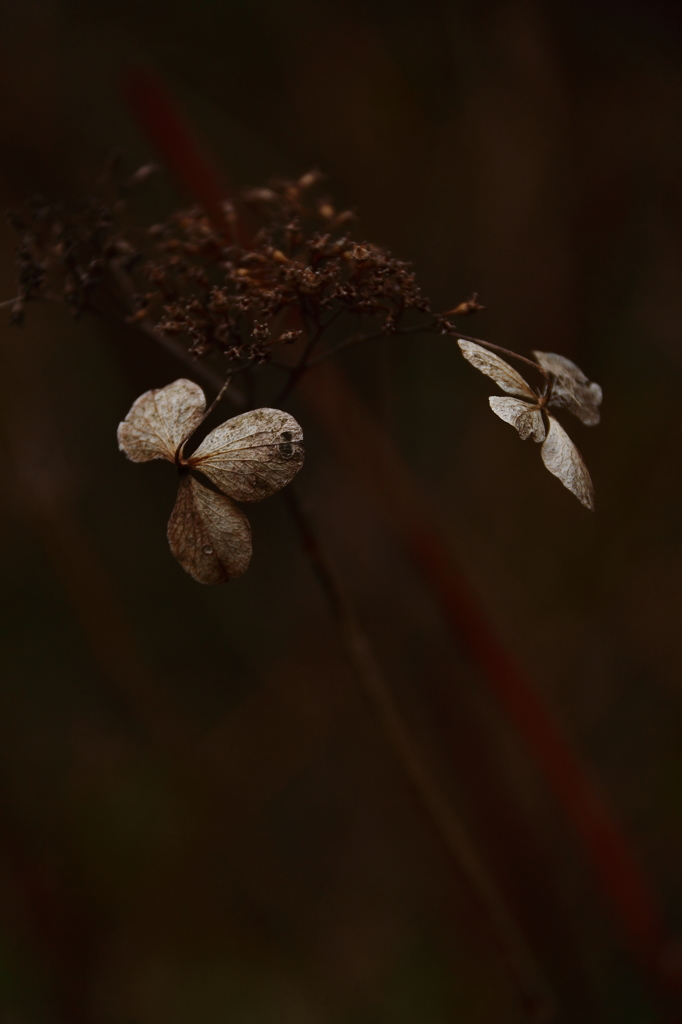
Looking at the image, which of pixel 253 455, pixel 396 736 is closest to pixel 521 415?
pixel 253 455

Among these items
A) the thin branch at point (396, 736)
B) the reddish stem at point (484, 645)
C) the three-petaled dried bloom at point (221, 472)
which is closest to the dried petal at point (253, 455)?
the three-petaled dried bloom at point (221, 472)

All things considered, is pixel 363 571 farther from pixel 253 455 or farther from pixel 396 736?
pixel 253 455

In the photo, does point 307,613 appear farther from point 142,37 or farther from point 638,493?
point 142,37

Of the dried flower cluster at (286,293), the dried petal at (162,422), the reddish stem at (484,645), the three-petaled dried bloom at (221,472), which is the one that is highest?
the dried flower cluster at (286,293)

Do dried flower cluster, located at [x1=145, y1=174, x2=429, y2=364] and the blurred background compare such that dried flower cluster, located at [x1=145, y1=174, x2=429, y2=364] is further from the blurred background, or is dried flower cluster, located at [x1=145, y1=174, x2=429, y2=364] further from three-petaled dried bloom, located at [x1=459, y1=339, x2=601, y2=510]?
the blurred background

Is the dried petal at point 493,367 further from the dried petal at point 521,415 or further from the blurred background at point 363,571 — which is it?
the blurred background at point 363,571

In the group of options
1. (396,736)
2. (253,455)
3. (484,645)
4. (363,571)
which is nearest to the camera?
(253,455)

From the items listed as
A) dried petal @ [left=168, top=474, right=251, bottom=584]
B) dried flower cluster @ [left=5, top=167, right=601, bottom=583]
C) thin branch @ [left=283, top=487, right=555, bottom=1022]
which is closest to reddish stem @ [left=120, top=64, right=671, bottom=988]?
thin branch @ [left=283, top=487, right=555, bottom=1022]

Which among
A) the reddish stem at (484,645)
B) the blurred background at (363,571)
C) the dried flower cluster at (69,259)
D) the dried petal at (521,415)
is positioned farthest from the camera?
the blurred background at (363,571)
